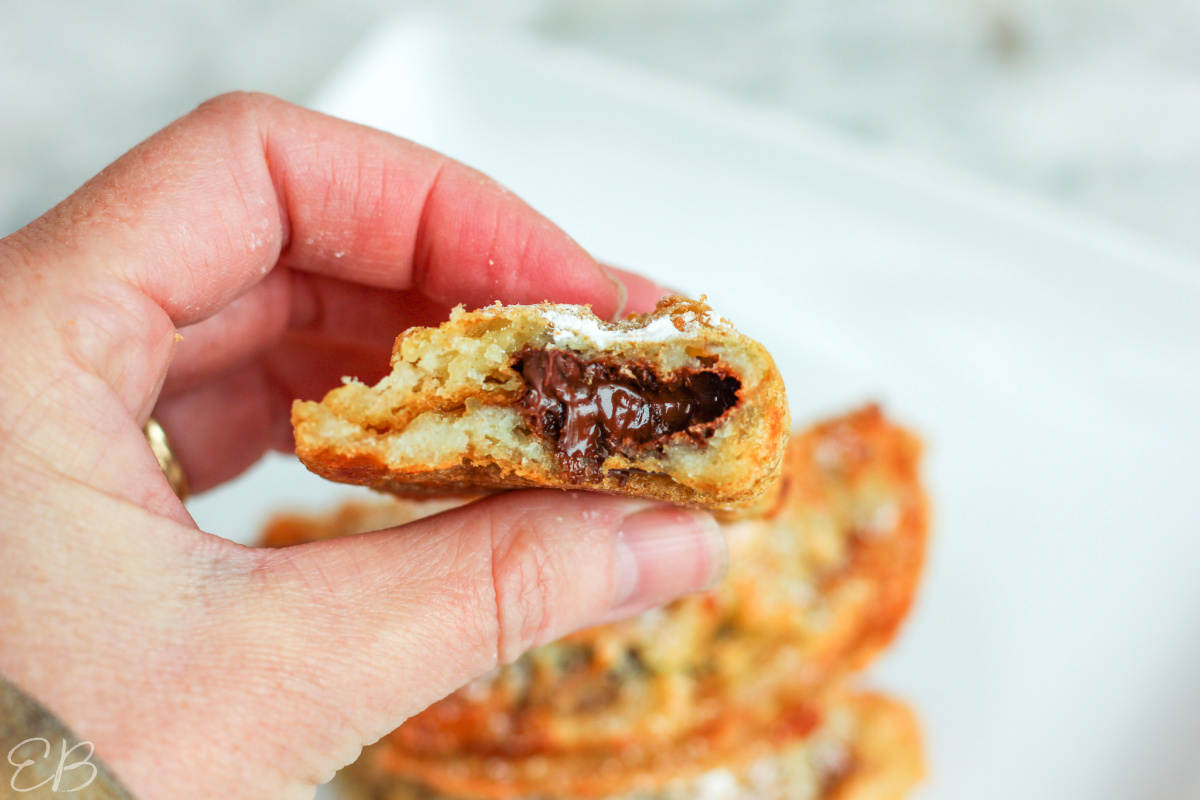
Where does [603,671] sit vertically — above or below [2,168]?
below

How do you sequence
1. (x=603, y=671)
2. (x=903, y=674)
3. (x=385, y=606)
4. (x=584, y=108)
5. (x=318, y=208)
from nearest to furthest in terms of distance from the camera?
1. (x=385, y=606)
2. (x=318, y=208)
3. (x=603, y=671)
4. (x=903, y=674)
5. (x=584, y=108)

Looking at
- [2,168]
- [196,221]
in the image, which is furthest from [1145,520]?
[2,168]

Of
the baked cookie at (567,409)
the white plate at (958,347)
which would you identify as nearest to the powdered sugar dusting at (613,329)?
the baked cookie at (567,409)

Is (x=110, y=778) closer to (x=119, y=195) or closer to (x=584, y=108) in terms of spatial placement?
(x=119, y=195)

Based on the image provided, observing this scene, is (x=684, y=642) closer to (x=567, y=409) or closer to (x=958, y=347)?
(x=567, y=409)

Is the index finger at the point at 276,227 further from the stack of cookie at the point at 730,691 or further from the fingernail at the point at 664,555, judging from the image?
the stack of cookie at the point at 730,691

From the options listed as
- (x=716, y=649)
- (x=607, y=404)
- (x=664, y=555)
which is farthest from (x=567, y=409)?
(x=716, y=649)
